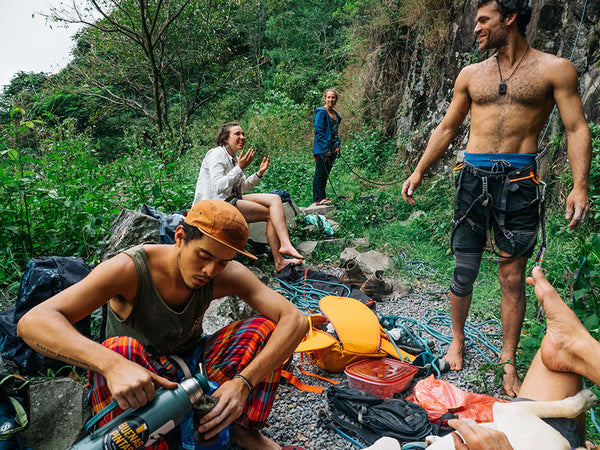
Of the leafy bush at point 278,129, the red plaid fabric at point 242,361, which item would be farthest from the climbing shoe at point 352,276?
the leafy bush at point 278,129

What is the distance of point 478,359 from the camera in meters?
2.95

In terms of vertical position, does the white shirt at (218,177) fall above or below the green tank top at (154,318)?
above

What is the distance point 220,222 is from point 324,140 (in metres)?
5.58

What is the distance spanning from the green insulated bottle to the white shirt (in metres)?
2.84

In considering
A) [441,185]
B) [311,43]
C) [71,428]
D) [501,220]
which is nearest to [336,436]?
[71,428]

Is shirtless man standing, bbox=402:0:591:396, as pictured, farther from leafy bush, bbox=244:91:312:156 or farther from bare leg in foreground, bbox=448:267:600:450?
leafy bush, bbox=244:91:312:156

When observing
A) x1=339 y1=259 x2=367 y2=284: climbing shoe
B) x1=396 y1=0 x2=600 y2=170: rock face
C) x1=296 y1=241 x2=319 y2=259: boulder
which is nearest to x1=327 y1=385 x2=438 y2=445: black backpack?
x1=339 y1=259 x2=367 y2=284: climbing shoe

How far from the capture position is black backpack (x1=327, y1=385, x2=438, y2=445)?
6.87ft

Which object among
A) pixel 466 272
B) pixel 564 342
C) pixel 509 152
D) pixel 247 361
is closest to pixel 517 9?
pixel 509 152

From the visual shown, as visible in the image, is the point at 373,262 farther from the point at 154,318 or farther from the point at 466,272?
the point at 154,318

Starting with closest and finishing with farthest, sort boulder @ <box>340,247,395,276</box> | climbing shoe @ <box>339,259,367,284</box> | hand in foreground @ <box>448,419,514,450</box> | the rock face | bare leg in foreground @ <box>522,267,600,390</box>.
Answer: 1. hand in foreground @ <box>448,419,514,450</box>
2. bare leg in foreground @ <box>522,267,600,390</box>
3. climbing shoe @ <box>339,259,367,284</box>
4. the rock face
5. boulder @ <box>340,247,395,276</box>

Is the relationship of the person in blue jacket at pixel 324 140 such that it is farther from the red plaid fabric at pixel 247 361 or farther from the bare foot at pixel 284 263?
the red plaid fabric at pixel 247 361

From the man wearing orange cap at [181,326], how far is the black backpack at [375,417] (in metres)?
0.45

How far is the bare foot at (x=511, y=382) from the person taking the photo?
2418 mm
